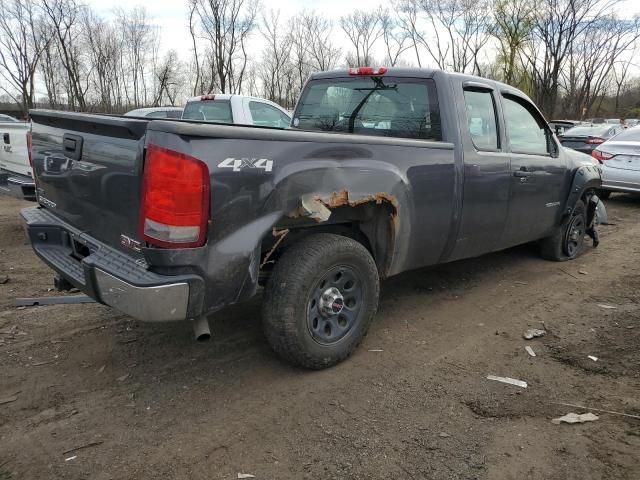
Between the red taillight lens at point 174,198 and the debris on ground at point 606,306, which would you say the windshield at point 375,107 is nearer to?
the red taillight lens at point 174,198

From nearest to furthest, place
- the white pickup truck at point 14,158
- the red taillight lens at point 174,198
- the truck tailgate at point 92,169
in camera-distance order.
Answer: the red taillight lens at point 174,198
the truck tailgate at point 92,169
the white pickup truck at point 14,158

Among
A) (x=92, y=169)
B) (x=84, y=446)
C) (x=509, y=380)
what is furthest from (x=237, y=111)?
(x=84, y=446)

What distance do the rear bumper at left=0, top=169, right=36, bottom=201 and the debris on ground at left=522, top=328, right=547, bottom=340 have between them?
5270 millimetres

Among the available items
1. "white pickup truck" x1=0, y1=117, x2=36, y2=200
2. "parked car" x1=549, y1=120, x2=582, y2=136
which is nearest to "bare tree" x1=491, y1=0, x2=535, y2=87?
"parked car" x1=549, y1=120, x2=582, y2=136

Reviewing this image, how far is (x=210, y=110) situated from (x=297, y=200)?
6572mm

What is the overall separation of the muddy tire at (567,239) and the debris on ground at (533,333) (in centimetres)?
215

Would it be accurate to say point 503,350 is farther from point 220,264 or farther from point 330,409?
point 220,264

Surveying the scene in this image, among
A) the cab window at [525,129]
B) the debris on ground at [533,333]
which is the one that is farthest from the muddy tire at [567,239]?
the debris on ground at [533,333]

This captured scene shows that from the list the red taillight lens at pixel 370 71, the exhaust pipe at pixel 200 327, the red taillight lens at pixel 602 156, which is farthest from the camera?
the red taillight lens at pixel 602 156

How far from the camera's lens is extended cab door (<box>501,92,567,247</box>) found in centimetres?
475

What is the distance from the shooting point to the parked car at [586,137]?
13.3 metres

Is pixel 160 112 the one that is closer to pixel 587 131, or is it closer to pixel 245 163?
pixel 245 163

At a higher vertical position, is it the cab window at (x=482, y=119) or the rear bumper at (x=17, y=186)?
the cab window at (x=482, y=119)

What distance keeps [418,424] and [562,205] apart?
380 centimetres
